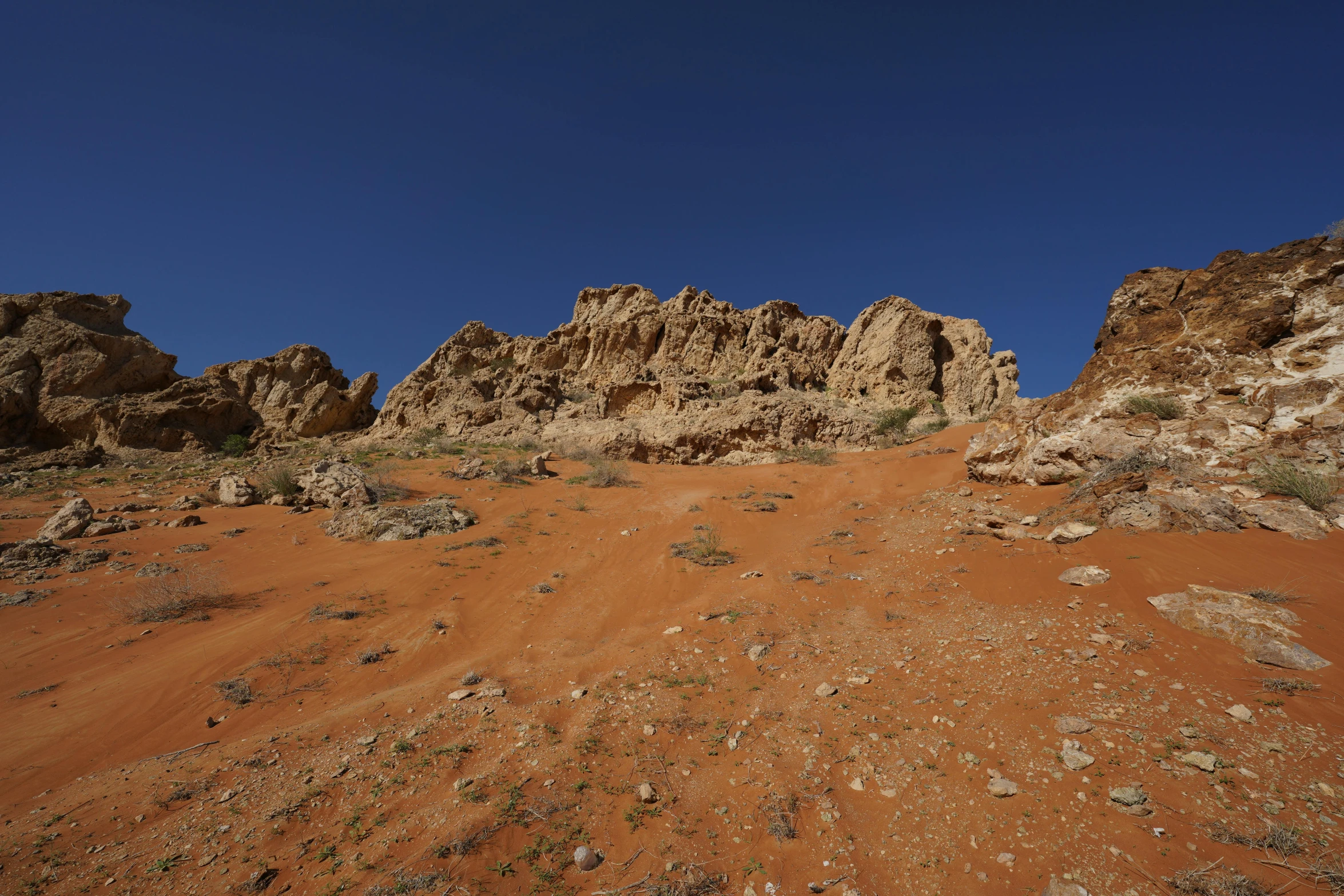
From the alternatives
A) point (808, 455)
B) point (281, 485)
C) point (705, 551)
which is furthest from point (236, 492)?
point (808, 455)

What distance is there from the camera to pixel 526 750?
3.44 meters

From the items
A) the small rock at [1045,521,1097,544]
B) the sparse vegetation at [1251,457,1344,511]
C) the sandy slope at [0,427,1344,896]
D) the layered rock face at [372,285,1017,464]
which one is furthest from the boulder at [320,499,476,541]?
the sparse vegetation at [1251,457,1344,511]

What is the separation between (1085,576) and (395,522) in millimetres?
9993

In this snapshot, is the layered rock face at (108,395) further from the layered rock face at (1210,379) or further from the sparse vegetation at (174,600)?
the layered rock face at (1210,379)

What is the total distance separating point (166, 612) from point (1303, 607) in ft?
35.6

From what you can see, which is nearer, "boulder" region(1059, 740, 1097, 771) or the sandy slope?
the sandy slope

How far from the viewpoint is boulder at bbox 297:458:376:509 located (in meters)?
10.0

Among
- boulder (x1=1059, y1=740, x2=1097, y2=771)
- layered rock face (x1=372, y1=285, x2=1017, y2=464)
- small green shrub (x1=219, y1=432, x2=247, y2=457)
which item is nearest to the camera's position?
boulder (x1=1059, y1=740, x2=1097, y2=771)

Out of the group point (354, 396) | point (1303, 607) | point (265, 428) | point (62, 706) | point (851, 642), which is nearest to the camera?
point (1303, 607)

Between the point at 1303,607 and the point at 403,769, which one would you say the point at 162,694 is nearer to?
the point at 403,769

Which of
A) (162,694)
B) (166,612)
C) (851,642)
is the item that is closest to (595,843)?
(851,642)

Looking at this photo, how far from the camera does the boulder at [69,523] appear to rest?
7859 mm

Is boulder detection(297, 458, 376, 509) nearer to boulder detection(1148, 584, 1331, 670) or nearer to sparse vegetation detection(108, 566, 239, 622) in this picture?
sparse vegetation detection(108, 566, 239, 622)

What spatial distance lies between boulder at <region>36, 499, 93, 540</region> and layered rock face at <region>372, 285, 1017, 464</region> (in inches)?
464
